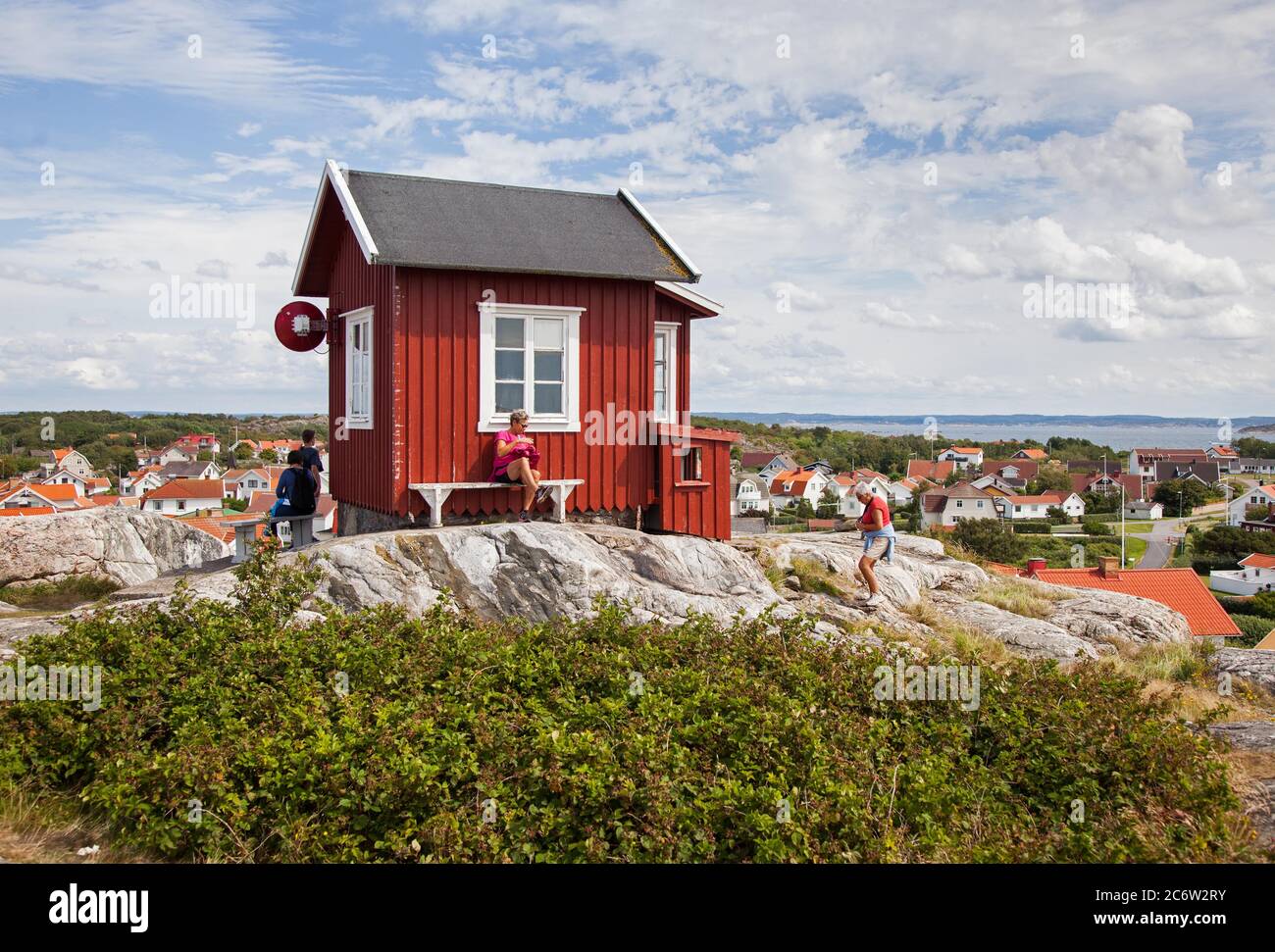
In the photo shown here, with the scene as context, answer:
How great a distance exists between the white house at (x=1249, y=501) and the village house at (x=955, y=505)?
17.3 metres

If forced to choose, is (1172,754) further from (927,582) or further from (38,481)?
(38,481)

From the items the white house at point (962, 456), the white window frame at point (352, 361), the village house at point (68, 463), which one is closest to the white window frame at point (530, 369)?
the white window frame at point (352, 361)

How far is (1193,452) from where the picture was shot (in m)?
44.7

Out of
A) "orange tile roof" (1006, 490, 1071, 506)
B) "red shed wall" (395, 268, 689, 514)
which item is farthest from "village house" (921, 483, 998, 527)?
"red shed wall" (395, 268, 689, 514)

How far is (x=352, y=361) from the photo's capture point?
50.5 ft

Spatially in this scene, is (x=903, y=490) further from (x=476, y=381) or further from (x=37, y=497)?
(x=476, y=381)

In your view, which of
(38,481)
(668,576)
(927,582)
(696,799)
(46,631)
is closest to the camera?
(696,799)

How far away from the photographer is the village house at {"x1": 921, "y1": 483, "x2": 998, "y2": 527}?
5903 centimetres

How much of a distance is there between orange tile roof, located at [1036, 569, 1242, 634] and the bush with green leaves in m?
14.8

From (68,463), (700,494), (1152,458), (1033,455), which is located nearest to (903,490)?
(1033,455)

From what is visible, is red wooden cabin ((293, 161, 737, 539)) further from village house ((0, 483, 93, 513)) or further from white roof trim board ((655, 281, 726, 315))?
village house ((0, 483, 93, 513))

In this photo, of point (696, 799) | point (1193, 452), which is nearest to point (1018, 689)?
point (696, 799)
